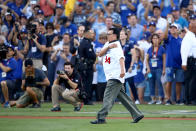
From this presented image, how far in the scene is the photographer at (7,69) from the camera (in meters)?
17.2

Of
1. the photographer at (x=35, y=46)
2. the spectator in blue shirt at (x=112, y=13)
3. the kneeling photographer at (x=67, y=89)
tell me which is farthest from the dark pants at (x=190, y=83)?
the photographer at (x=35, y=46)

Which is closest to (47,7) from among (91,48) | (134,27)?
(134,27)

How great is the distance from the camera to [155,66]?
17.9 m

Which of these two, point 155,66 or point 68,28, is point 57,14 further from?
point 155,66

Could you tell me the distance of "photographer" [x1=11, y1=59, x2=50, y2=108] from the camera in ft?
51.9

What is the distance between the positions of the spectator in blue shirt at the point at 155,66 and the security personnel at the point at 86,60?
2049 mm

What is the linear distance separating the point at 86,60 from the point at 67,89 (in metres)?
2.70

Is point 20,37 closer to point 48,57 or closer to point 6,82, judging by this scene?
point 48,57

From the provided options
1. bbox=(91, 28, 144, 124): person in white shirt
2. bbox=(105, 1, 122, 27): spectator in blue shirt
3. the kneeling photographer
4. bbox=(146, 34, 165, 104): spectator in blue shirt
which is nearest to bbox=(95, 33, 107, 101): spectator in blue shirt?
bbox=(105, 1, 122, 27): spectator in blue shirt

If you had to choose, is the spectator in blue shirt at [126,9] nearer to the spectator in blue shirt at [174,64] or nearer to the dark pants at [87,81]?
the spectator in blue shirt at [174,64]

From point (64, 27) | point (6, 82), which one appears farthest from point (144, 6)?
point (6, 82)

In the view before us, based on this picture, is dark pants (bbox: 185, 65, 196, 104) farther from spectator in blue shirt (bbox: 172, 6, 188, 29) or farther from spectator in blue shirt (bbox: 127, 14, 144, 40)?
spectator in blue shirt (bbox: 127, 14, 144, 40)

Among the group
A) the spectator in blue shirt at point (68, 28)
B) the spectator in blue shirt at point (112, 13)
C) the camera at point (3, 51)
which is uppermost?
the spectator in blue shirt at point (112, 13)

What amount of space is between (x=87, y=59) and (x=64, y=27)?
374cm
